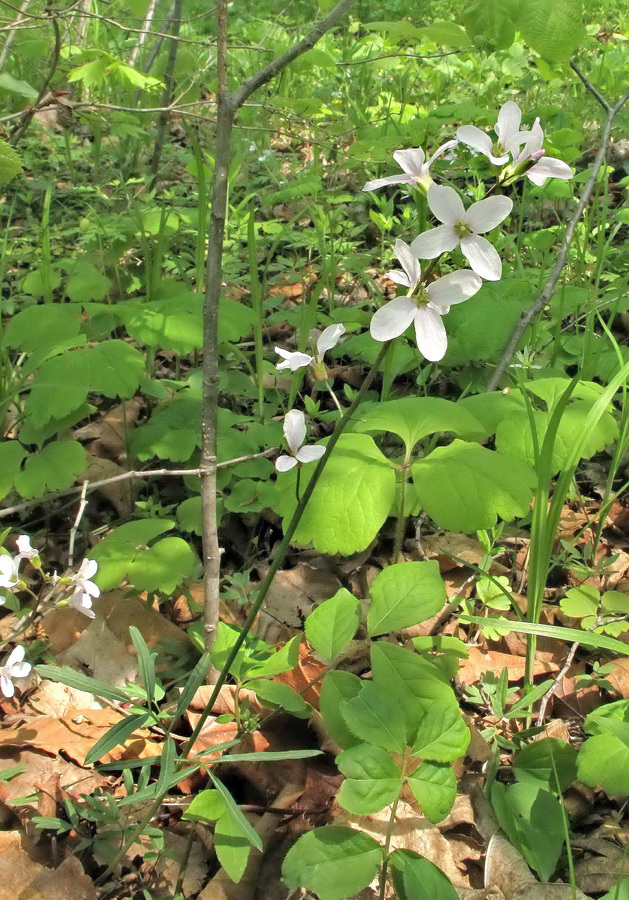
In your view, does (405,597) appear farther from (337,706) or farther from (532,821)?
(532,821)

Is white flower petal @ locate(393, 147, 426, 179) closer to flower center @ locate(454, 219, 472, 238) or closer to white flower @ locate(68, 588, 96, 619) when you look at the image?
flower center @ locate(454, 219, 472, 238)

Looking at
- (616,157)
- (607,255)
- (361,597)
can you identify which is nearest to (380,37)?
(616,157)

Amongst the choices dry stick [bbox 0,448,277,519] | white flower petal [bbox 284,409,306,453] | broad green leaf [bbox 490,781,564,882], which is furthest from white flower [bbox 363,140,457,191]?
broad green leaf [bbox 490,781,564,882]

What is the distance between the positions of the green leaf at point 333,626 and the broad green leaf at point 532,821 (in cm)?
40

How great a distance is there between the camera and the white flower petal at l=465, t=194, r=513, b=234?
0.74 m

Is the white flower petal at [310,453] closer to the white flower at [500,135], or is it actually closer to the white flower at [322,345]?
the white flower at [322,345]

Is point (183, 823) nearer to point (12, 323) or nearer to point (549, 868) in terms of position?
point (549, 868)

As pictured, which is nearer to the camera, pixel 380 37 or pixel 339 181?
pixel 339 181

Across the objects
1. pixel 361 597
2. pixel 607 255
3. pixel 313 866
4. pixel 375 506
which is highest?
pixel 607 255

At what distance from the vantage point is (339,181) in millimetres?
3754

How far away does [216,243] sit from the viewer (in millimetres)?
1179

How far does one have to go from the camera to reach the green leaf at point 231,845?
1016mm

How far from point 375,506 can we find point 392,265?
196 centimetres

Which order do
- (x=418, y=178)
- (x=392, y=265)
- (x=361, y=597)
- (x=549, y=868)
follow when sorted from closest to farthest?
(x=418, y=178)
(x=549, y=868)
(x=361, y=597)
(x=392, y=265)
